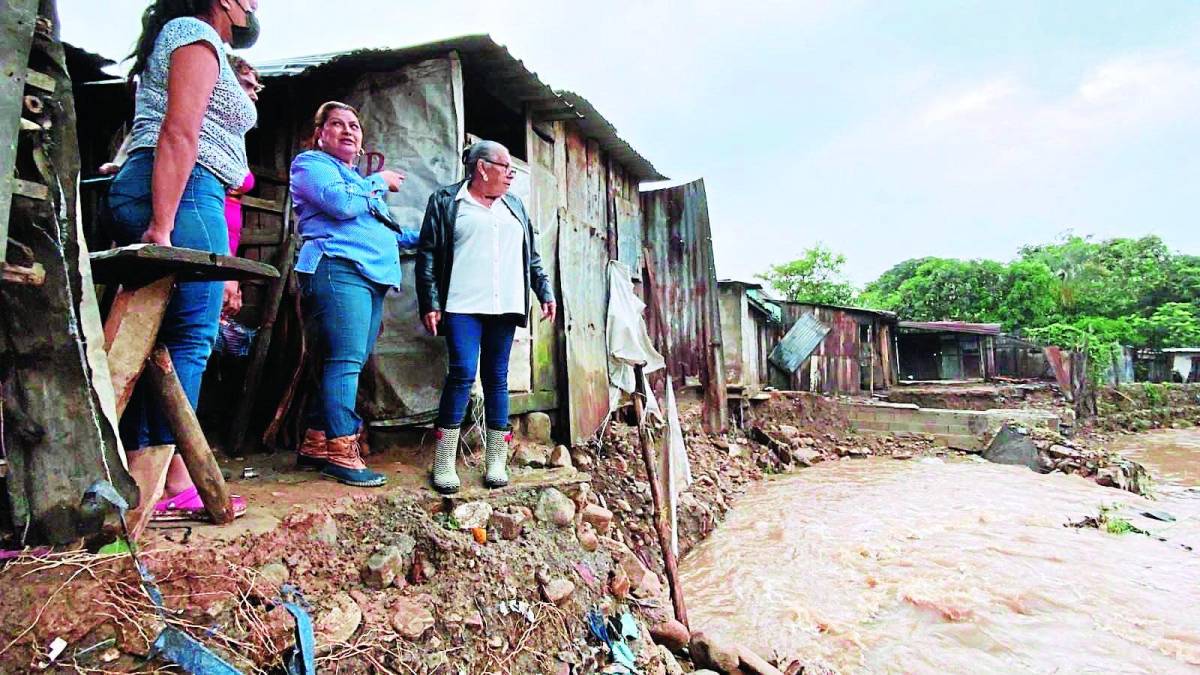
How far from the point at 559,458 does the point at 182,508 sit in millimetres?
2280

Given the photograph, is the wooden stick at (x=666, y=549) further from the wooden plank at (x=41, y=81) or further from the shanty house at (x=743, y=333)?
the shanty house at (x=743, y=333)

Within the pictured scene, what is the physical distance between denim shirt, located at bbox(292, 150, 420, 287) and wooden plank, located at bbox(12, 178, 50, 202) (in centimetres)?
118

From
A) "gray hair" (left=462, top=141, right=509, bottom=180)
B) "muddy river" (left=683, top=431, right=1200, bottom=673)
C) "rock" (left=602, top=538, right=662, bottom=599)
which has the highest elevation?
"gray hair" (left=462, top=141, right=509, bottom=180)

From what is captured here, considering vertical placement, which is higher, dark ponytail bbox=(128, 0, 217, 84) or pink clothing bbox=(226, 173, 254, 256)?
dark ponytail bbox=(128, 0, 217, 84)

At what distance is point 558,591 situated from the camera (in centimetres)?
268

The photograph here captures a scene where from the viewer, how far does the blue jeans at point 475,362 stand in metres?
2.81

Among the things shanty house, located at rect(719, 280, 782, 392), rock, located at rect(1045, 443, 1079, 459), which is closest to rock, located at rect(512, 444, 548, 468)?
shanty house, located at rect(719, 280, 782, 392)

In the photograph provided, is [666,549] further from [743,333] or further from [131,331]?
[743,333]

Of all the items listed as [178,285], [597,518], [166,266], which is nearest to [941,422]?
[597,518]

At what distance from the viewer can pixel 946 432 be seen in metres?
11.3

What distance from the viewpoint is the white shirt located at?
2.85 m

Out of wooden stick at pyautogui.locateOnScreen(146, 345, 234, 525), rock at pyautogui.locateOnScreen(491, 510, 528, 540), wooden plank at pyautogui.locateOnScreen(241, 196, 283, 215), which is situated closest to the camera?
wooden stick at pyautogui.locateOnScreen(146, 345, 234, 525)

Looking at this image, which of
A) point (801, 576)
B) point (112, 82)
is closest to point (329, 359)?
point (112, 82)

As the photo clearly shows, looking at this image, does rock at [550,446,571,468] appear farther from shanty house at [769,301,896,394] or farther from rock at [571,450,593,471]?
shanty house at [769,301,896,394]
